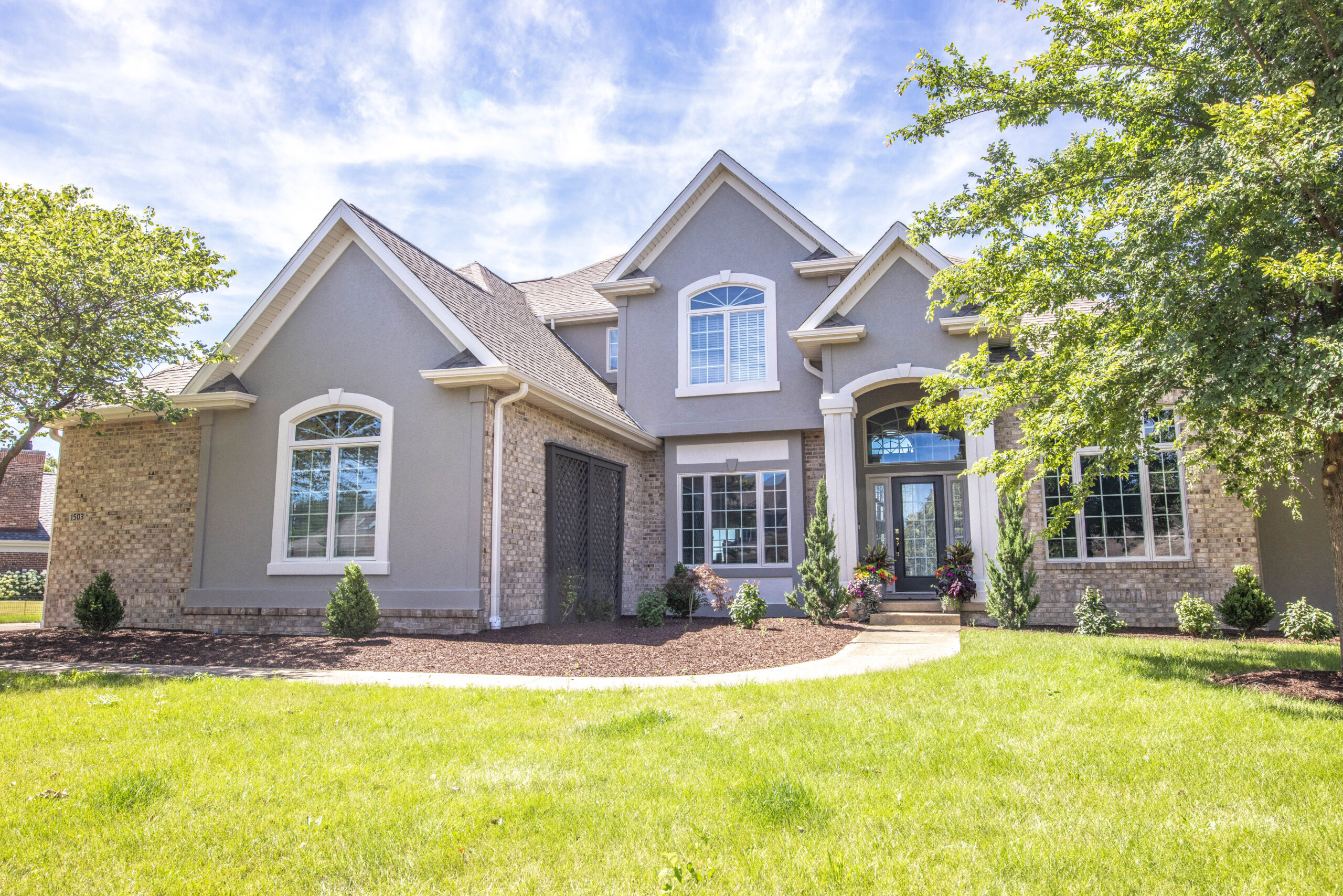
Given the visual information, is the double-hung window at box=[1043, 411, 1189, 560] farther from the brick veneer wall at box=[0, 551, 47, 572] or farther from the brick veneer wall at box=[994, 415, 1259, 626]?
the brick veneer wall at box=[0, 551, 47, 572]

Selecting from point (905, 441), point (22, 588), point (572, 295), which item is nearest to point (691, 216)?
point (572, 295)

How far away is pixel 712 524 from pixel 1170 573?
25.3 ft

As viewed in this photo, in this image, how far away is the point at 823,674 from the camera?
8.10 m

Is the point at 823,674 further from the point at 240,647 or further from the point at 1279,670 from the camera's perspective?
the point at 240,647

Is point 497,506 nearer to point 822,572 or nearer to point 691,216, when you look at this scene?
point 822,572

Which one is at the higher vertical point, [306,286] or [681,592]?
[306,286]

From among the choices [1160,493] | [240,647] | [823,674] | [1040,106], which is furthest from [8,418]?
[1160,493]

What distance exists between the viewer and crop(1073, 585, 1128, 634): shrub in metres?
12.1

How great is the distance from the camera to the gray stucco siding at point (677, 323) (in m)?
16.1

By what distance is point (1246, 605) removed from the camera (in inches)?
468

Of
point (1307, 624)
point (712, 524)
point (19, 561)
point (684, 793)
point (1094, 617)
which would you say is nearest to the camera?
point (684, 793)

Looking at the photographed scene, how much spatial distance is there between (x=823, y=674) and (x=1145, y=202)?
4887 millimetres

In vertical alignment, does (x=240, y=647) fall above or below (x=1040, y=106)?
below

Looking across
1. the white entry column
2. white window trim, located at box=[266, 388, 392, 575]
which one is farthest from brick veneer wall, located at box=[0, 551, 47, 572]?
the white entry column
